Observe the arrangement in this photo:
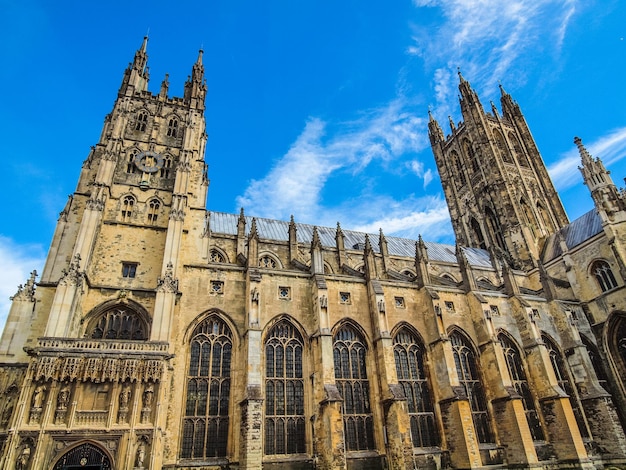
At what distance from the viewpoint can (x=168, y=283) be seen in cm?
1903

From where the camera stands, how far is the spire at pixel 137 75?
2826 cm

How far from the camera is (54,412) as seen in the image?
1439 centimetres

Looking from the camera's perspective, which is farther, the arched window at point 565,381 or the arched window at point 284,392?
the arched window at point 565,381

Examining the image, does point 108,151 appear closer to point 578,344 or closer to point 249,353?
point 249,353

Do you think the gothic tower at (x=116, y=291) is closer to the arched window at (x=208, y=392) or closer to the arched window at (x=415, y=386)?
the arched window at (x=208, y=392)

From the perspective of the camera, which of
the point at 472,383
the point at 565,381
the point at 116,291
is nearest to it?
the point at 116,291

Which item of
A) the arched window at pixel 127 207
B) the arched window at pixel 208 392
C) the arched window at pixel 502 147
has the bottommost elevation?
the arched window at pixel 208 392

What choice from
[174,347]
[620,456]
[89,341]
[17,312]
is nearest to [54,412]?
[89,341]

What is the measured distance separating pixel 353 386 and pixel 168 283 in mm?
10735

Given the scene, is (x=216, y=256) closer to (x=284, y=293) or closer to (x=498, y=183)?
(x=284, y=293)

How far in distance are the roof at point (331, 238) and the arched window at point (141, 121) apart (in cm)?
841

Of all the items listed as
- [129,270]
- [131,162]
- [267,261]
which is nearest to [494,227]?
[267,261]

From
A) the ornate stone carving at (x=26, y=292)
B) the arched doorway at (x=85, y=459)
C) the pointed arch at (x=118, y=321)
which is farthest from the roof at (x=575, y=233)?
the ornate stone carving at (x=26, y=292)

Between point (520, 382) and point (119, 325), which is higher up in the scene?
point (119, 325)
